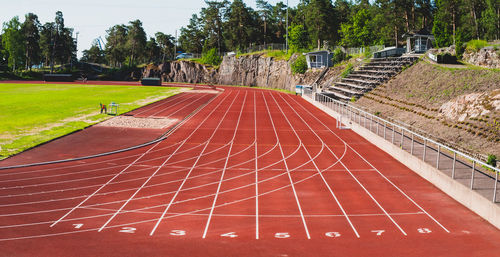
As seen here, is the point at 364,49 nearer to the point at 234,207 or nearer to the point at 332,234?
the point at 234,207

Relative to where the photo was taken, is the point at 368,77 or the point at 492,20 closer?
the point at 368,77

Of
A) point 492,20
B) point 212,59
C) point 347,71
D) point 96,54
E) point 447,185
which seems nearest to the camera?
point 447,185

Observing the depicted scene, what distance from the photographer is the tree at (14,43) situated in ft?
327

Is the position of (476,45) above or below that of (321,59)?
below

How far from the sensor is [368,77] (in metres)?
45.8

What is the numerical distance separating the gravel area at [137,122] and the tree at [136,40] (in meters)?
100

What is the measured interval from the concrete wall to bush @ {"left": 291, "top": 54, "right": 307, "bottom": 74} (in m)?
43.5

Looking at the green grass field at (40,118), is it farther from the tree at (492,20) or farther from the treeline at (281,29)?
the tree at (492,20)

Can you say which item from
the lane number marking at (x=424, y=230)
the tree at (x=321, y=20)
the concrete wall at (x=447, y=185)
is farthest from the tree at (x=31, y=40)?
the lane number marking at (x=424, y=230)

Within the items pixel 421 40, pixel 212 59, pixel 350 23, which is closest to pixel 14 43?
pixel 212 59

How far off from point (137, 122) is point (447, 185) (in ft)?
73.5

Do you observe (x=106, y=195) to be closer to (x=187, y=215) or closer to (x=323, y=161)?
(x=187, y=215)

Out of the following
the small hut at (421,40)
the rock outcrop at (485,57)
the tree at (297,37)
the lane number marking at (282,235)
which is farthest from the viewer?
the tree at (297,37)

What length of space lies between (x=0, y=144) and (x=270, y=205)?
16.3 metres
